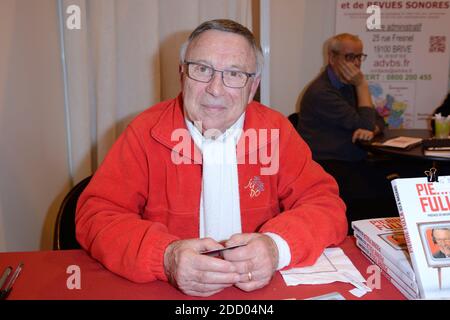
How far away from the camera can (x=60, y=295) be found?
999 millimetres

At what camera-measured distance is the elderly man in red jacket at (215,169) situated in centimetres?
128

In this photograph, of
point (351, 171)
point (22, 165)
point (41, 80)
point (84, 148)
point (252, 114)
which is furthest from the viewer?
point (351, 171)

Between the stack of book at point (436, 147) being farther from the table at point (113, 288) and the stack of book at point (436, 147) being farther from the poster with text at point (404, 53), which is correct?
the poster with text at point (404, 53)

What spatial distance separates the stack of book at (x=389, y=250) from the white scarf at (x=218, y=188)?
0.39 m

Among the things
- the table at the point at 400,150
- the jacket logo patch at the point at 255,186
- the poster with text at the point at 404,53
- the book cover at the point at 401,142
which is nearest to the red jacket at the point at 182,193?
the jacket logo patch at the point at 255,186

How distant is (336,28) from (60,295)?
12.4 feet

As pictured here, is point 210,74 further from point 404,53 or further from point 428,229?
point 404,53

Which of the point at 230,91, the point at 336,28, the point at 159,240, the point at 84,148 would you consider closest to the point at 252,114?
the point at 230,91

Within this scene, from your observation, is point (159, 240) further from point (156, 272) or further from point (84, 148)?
point (84, 148)

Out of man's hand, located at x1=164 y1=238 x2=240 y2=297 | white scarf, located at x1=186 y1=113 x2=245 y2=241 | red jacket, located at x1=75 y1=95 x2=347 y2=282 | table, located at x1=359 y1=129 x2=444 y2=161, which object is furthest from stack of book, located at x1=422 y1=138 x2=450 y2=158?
man's hand, located at x1=164 y1=238 x2=240 y2=297

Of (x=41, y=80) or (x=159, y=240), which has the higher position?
(x=41, y=80)

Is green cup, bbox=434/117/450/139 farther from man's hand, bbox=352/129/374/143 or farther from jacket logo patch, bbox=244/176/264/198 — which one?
jacket logo patch, bbox=244/176/264/198

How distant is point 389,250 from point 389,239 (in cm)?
6

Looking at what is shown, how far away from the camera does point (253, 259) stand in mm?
1044
